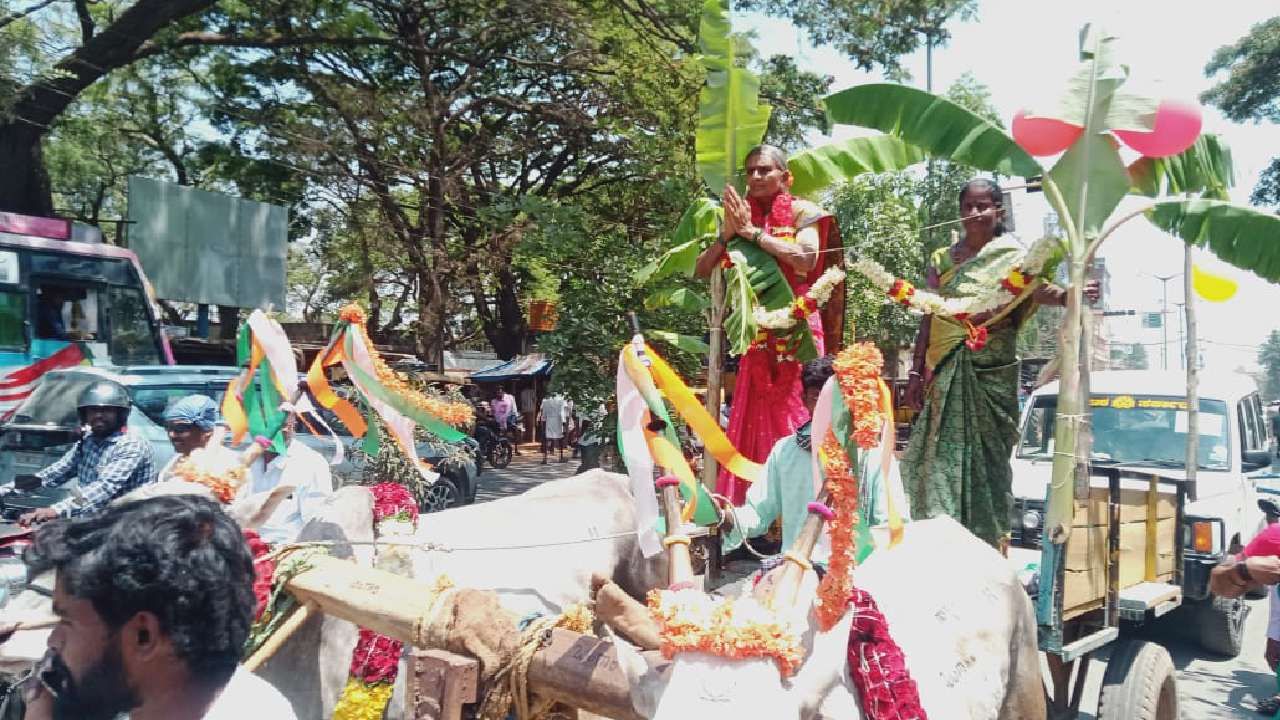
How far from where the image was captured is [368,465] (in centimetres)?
1018

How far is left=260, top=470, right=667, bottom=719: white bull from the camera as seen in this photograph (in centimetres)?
351

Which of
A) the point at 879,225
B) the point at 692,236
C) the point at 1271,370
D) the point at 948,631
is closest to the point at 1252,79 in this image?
the point at 879,225

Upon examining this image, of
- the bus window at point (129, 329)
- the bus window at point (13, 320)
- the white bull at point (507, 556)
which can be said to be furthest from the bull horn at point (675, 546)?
the bus window at point (129, 329)

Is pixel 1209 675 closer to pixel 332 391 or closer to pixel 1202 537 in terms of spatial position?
pixel 1202 537

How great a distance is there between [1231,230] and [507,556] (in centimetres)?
Answer: 377

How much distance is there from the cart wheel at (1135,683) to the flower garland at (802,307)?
7.49 ft

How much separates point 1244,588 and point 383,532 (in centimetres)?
346

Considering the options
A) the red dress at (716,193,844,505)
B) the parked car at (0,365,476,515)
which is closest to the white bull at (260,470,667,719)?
the red dress at (716,193,844,505)

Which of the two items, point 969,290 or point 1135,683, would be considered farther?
point 969,290

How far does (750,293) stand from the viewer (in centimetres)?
475

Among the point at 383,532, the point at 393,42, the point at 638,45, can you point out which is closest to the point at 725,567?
the point at 383,532

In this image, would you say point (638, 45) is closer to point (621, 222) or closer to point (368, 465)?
point (621, 222)

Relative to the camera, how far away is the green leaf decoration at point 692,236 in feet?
18.1

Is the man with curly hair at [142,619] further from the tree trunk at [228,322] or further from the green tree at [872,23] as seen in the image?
the tree trunk at [228,322]
